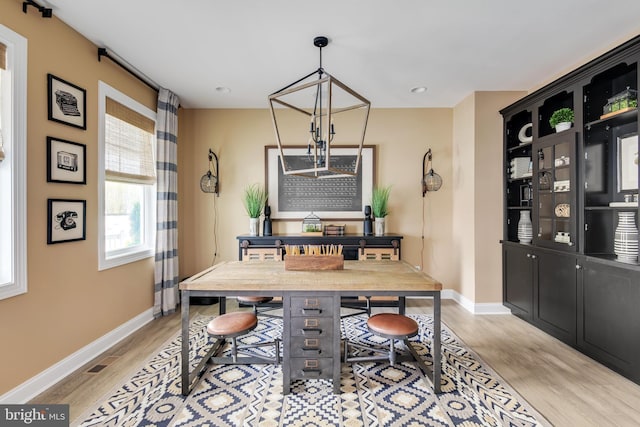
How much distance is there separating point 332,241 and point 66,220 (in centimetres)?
271

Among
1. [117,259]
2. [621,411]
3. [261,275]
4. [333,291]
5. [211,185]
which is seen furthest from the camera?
[211,185]

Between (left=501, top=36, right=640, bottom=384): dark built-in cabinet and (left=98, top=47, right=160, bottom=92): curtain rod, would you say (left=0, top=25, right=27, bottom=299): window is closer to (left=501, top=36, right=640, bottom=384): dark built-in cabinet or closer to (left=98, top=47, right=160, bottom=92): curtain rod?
(left=98, top=47, right=160, bottom=92): curtain rod

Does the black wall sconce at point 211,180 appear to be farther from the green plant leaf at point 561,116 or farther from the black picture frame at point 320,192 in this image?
the green plant leaf at point 561,116

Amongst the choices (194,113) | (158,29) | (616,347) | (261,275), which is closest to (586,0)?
(616,347)

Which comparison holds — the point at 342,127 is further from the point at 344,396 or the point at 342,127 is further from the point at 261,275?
the point at 344,396

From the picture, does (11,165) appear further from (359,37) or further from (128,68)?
(359,37)

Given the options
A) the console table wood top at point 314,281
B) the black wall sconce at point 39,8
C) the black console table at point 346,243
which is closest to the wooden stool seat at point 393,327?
the console table wood top at point 314,281

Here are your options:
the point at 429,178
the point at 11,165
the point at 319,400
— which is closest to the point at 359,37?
the point at 429,178

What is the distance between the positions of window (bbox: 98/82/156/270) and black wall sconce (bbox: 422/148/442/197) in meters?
3.59

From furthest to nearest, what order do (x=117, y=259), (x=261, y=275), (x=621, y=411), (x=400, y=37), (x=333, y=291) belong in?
1. (x=117, y=259)
2. (x=400, y=37)
3. (x=261, y=275)
4. (x=333, y=291)
5. (x=621, y=411)

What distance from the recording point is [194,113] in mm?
4289

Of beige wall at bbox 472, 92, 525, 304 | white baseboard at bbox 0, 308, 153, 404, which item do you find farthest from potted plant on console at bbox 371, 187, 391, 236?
white baseboard at bbox 0, 308, 153, 404

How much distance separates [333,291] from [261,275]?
61cm

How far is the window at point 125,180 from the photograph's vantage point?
2.77 meters
